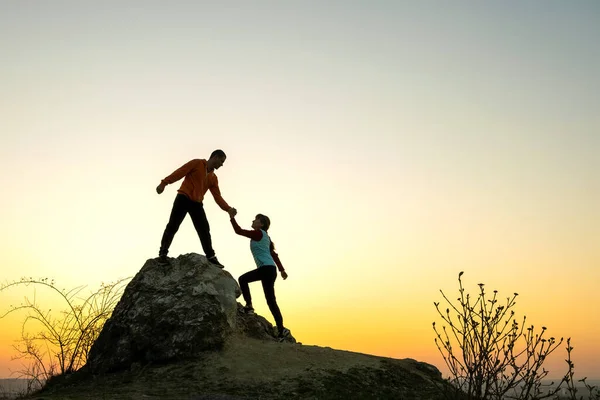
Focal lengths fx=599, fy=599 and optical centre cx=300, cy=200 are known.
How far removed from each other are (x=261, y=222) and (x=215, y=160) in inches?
63.7

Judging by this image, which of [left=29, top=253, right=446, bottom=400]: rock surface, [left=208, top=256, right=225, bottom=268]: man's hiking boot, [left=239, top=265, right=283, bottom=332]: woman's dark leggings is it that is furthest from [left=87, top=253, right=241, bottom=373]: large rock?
[left=239, top=265, right=283, bottom=332]: woman's dark leggings

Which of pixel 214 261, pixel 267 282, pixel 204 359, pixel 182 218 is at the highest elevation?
pixel 182 218

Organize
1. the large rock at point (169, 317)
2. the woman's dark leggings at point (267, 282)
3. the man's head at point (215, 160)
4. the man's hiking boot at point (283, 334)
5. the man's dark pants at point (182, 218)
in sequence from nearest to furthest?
the large rock at point (169, 317) < the man's dark pants at point (182, 218) < the man's head at point (215, 160) < the woman's dark leggings at point (267, 282) < the man's hiking boot at point (283, 334)

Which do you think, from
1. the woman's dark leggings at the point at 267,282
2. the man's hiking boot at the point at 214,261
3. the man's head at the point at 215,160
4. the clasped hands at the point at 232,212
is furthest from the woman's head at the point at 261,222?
the man's head at the point at 215,160

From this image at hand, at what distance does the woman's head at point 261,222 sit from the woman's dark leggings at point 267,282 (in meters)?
0.84

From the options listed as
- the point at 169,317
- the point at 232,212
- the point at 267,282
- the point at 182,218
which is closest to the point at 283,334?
the point at 267,282

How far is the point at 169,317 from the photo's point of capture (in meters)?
11.3

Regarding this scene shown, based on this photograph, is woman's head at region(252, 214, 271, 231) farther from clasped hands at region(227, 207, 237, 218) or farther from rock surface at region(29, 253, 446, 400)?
rock surface at region(29, 253, 446, 400)

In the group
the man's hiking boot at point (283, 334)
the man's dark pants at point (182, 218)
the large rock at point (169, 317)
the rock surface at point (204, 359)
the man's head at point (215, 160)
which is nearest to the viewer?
the rock surface at point (204, 359)

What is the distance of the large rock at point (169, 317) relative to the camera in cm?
1105

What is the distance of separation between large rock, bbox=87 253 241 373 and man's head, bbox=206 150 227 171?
1.90 meters

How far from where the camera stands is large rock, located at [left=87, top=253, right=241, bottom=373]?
1105 centimetres

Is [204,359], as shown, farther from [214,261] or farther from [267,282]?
[214,261]

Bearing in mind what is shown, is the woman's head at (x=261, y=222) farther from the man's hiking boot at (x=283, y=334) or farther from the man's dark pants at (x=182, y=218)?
the man's hiking boot at (x=283, y=334)
